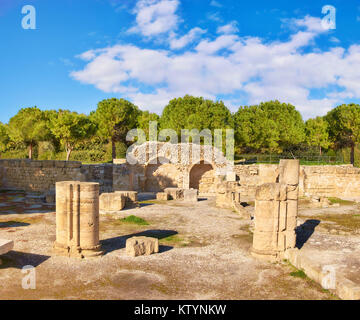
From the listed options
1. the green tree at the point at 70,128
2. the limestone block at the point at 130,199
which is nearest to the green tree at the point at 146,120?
the green tree at the point at 70,128

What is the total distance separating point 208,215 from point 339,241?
543 centimetres

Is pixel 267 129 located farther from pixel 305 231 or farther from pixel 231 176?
pixel 305 231

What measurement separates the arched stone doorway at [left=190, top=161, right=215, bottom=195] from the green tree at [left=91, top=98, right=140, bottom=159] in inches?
645

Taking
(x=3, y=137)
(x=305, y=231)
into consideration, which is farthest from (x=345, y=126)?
(x=3, y=137)

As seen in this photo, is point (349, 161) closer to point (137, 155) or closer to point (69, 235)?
point (137, 155)

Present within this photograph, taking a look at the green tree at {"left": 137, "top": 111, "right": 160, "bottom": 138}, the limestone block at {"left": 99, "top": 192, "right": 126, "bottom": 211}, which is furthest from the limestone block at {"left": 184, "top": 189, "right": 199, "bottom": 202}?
the green tree at {"left": 137, "top": 111, "right": 160, "bottom": 138}

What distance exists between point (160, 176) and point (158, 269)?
53.8ft

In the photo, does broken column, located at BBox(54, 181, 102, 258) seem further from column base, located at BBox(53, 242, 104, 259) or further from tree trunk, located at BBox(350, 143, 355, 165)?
tree trunk, located at BBox(350, 143, 355, 165)

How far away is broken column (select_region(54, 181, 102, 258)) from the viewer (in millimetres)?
7965

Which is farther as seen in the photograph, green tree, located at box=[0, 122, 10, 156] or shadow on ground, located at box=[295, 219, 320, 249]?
green tree, located at box=[0, 122, 10, 156]

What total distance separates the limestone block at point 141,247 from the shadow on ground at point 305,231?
417 centimetres

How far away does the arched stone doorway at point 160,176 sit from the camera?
927 inches

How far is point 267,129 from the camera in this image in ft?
120

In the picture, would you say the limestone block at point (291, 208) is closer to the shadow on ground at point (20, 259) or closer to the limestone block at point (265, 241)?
the limestone block at point (265, 241)
